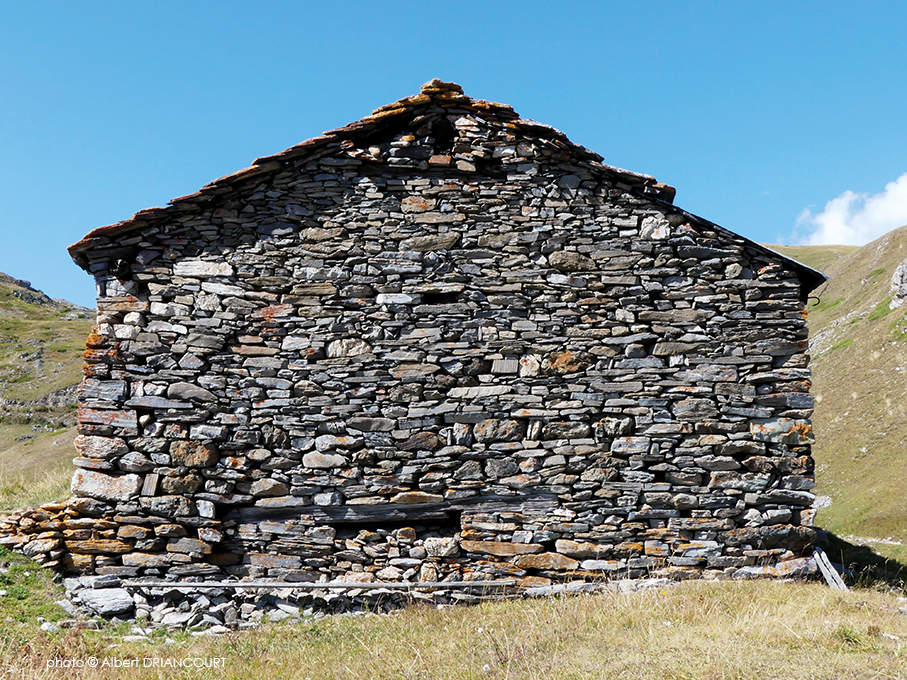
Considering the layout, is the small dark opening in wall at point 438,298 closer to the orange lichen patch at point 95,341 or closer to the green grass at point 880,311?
the orange lichen patch at point 95,341

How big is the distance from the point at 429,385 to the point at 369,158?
9.05 feet

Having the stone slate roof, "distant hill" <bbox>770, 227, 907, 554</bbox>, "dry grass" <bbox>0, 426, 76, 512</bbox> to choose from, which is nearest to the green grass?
"distant hill" <bbox>770, 227, 907, 554</bbox>

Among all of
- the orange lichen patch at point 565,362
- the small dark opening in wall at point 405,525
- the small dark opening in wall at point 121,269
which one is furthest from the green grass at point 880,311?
the small dark opening in wall at point 121,269

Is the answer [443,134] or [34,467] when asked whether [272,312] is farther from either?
[34,467]

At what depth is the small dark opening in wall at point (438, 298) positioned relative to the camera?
6980mm

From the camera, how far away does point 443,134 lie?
7.43 m

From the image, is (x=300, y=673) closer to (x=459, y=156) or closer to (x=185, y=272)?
(x=185, y=272)

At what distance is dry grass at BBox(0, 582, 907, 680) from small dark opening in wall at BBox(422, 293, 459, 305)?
131 inches

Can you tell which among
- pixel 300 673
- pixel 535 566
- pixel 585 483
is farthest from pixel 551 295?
pixel 300 673

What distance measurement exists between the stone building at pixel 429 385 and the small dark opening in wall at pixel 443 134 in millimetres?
278

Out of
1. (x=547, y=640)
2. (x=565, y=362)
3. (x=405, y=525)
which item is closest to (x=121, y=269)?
(x=405, y=525)

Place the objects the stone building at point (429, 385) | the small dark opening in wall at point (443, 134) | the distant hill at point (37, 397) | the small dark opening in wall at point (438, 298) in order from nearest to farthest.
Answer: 1. the stone building at point (429, 385)
2. the small dark opening in wall at point (438, 298)
3. the small dark opening in wall at point (443, 134)
4. the distant hill at point (37, 397)

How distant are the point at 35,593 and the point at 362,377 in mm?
3823

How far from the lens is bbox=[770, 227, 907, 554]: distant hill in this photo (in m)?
12.5
